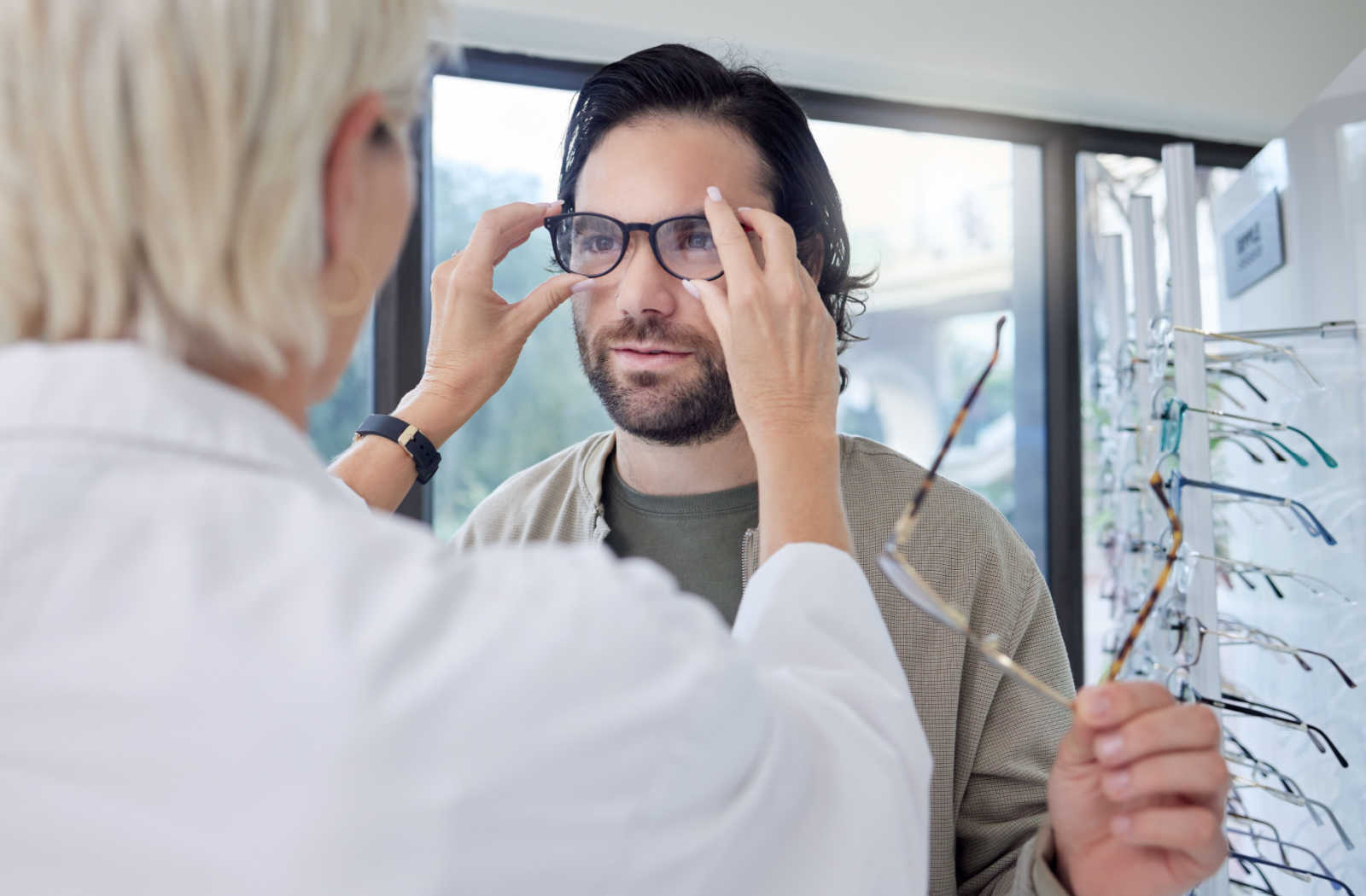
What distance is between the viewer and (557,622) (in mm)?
503

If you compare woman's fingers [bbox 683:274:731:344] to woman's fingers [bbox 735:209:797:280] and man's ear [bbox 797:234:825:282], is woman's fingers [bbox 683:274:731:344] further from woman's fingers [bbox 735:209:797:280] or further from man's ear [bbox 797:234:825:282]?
man's ear [bbox 797:234:825:282]

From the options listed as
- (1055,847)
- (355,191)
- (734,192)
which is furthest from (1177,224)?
(355,191)

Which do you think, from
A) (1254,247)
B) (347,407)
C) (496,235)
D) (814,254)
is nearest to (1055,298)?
(1254,247)

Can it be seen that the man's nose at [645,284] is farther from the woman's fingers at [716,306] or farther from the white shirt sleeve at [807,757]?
the white shirt sleeve at [807,757]

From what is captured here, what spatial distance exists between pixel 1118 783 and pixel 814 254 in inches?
38.4

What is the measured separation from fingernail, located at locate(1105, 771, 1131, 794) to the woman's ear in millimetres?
612

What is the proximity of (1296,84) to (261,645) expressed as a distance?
3335 mm

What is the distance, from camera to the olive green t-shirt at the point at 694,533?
1319mm

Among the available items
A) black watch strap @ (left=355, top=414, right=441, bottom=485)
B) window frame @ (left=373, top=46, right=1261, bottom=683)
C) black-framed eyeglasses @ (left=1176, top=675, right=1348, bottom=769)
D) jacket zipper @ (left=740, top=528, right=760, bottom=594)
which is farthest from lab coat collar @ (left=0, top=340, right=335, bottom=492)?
window frame @ (left=373, top=46, right=1261, bottom=683)

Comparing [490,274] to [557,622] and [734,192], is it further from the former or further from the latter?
[557,622]

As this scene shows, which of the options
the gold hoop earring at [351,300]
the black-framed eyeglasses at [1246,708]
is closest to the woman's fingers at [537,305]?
the gold hoop earring at [351,300]

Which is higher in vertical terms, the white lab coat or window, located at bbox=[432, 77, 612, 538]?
window, located at bbox=[432, 77, 612, 538]

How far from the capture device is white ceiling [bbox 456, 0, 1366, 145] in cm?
241

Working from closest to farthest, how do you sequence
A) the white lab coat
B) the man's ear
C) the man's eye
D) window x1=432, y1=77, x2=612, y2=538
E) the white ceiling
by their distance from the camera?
1. the white lab coat
2. the man's eye
3. the man's ear
4. the white ceiling
5. window x1=432, y1=77, x2=612, y2=538
